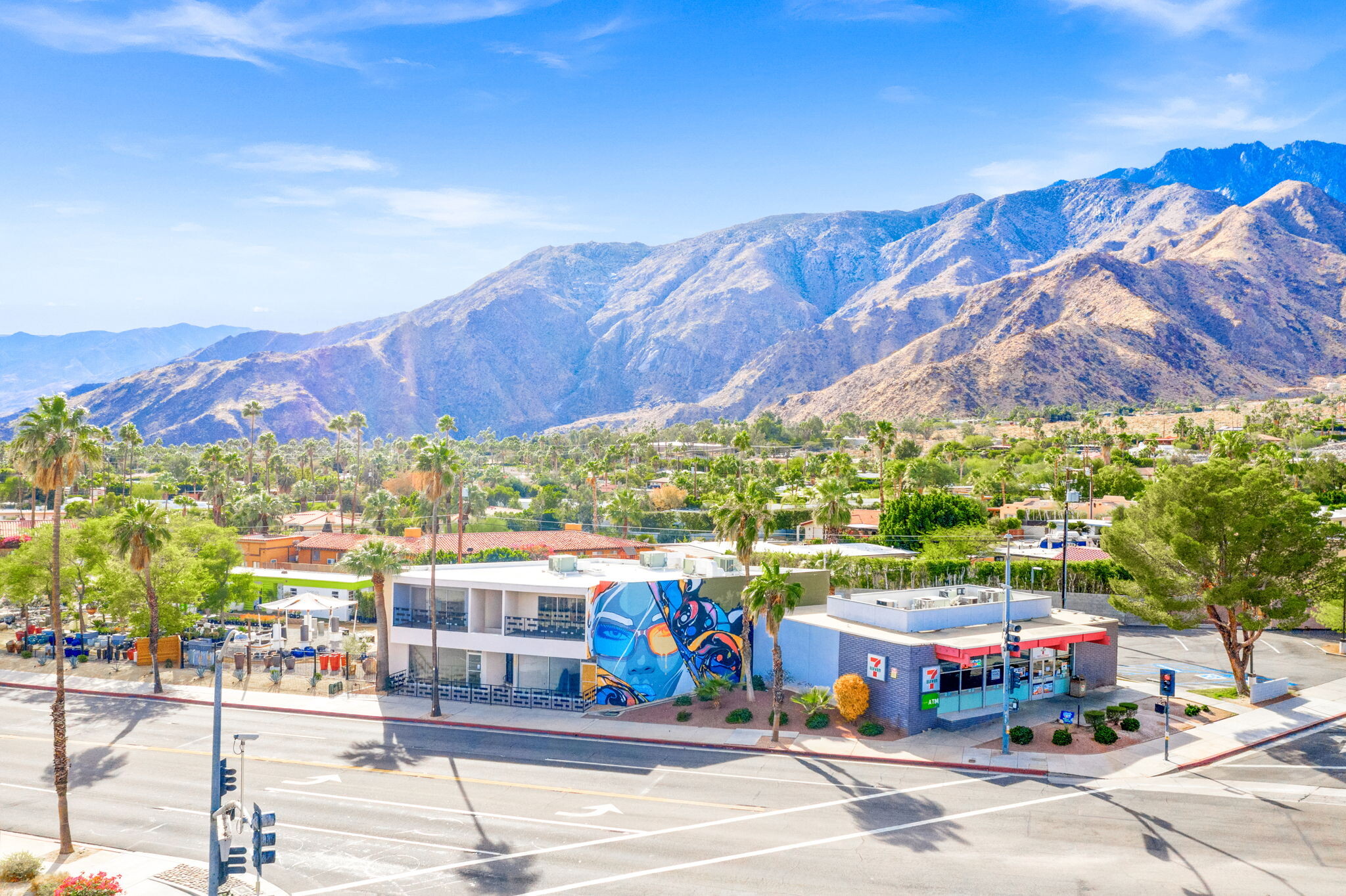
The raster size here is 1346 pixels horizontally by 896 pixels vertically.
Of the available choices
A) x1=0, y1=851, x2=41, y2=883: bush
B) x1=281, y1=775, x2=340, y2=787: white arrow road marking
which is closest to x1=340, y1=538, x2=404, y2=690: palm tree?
x1=281, y1=775, x2=340, y2=787: white arrow road marking

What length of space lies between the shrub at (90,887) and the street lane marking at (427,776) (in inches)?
439

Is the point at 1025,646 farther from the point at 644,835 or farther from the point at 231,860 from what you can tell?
the point at 231,860

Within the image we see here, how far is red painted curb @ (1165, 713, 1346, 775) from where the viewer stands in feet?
110

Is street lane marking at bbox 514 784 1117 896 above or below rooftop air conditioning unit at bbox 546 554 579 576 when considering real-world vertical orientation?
below

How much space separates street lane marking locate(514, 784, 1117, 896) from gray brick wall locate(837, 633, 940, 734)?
7.39 meters

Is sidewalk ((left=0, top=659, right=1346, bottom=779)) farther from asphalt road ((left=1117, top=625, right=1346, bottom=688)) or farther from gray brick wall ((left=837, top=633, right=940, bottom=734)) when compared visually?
asphalt road ((left=1117, top=625, right=1346, bottom=688))

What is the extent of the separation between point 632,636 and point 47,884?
23709mm

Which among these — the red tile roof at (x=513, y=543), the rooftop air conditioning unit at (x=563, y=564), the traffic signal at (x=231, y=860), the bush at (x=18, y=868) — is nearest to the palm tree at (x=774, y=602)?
the rooftop air conditioning unit at (x=563, y=564)

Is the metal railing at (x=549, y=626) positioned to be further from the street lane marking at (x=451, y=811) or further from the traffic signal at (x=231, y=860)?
the traffic signal at (x=231, y=860)

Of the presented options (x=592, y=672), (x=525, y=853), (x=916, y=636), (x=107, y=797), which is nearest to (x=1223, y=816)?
(x=916, y=636)

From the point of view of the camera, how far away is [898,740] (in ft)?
120

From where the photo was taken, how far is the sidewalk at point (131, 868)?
2330 cm

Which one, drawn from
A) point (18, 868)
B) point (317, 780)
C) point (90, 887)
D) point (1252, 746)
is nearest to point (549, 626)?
point (317, 780)

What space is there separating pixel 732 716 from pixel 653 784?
839 centimetres
